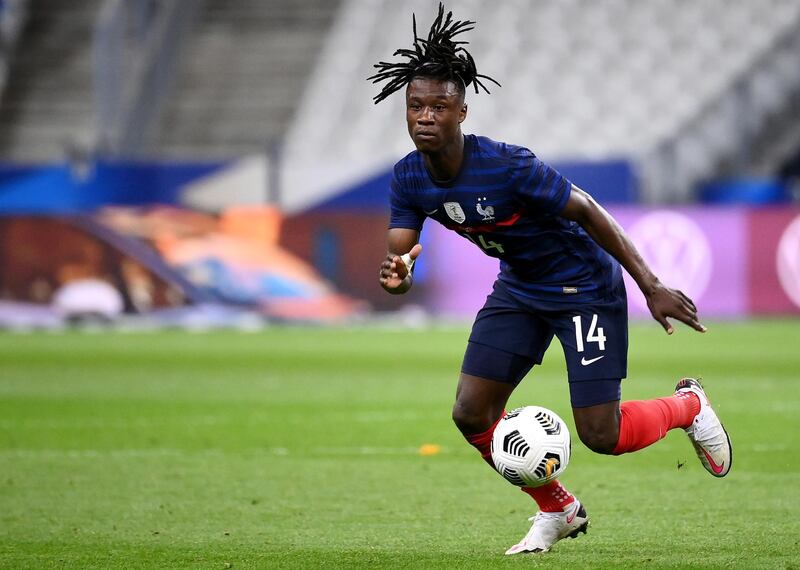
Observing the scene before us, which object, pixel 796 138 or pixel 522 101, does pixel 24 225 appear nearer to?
pixel 522 101

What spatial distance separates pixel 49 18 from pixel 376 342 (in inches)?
669

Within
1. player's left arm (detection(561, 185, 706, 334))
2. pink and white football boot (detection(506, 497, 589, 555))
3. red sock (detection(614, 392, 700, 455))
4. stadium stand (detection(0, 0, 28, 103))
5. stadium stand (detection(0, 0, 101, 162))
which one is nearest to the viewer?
player's left arm (detection(561, 185, 706, 334))

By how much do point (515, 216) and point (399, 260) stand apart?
1.95 ft

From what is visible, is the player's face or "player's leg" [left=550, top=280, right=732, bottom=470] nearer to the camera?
the player's face

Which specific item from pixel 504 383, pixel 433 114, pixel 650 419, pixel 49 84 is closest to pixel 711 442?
pixel 650 419

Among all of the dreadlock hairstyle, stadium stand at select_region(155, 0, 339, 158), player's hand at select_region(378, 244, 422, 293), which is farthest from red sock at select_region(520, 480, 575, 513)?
stadium stand at select_region(155, 0, 339, 158)

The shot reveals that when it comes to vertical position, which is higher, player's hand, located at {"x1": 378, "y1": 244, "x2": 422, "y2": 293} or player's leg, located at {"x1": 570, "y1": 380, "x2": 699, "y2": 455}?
player's hand, located at {"x1": 378, "y1": 244, "x2": 422, "y2": 293}

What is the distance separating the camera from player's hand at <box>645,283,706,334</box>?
19.9 ft

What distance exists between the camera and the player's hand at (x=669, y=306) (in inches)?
239

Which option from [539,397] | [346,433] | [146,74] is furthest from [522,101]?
[346,433]

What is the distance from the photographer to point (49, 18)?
3353cm

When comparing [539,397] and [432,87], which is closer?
[432,87]

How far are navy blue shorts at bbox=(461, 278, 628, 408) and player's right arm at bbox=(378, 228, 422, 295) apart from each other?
20.7 inches

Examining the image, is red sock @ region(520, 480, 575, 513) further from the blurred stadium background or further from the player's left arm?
the blurred stadium background
